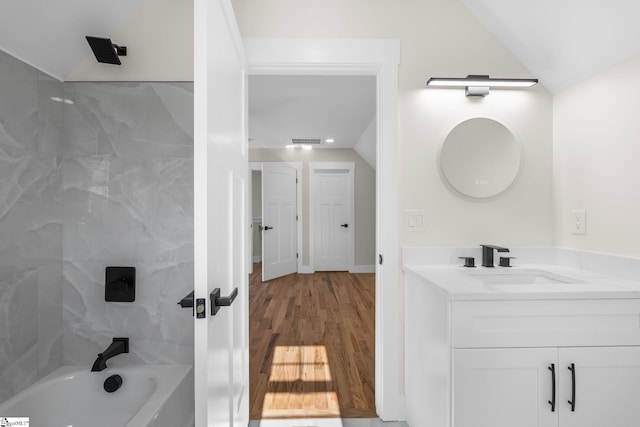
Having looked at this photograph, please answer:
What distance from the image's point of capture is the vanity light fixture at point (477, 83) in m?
1.70

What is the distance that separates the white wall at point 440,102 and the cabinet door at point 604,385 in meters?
0.71

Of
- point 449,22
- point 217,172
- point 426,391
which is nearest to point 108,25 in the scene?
point 217,172

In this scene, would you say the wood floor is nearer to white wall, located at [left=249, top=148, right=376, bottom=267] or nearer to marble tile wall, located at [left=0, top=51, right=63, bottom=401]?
marble tile wall, located at [left=0, top=51, right=63, bottom=401]

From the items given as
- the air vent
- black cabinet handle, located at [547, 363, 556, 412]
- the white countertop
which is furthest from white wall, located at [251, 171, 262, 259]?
black cabinet handle, located at [547, 363, 556, 412]

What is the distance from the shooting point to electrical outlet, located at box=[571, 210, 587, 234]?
165 centimetres

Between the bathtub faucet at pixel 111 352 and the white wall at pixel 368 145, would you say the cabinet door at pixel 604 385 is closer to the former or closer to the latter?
the bathtub faucet at pixel 111 352

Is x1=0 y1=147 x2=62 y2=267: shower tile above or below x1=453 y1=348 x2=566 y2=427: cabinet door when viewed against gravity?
above

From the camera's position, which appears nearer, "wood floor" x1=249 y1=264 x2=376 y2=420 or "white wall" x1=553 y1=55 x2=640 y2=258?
"white wall" x1=553 y1=55 x2=640 y2=258

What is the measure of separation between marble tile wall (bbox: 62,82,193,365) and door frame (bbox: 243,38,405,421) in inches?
21.8

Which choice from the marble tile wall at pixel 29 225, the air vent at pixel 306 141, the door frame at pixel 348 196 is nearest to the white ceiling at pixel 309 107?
the air vent at pixel 306 141

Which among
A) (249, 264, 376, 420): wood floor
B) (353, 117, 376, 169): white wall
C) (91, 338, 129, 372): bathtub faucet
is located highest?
(353, 117, 376, 169): white wall

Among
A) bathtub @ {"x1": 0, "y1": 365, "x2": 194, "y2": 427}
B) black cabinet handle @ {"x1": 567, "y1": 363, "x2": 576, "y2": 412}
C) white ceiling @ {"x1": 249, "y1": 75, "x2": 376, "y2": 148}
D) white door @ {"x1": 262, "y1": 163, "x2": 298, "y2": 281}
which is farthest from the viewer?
white door @ {"x1": 262, "y1": 163, "x2": 298, "y2": 281}

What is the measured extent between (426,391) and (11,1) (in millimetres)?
2437

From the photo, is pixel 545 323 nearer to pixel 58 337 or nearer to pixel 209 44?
pixel 209 44
